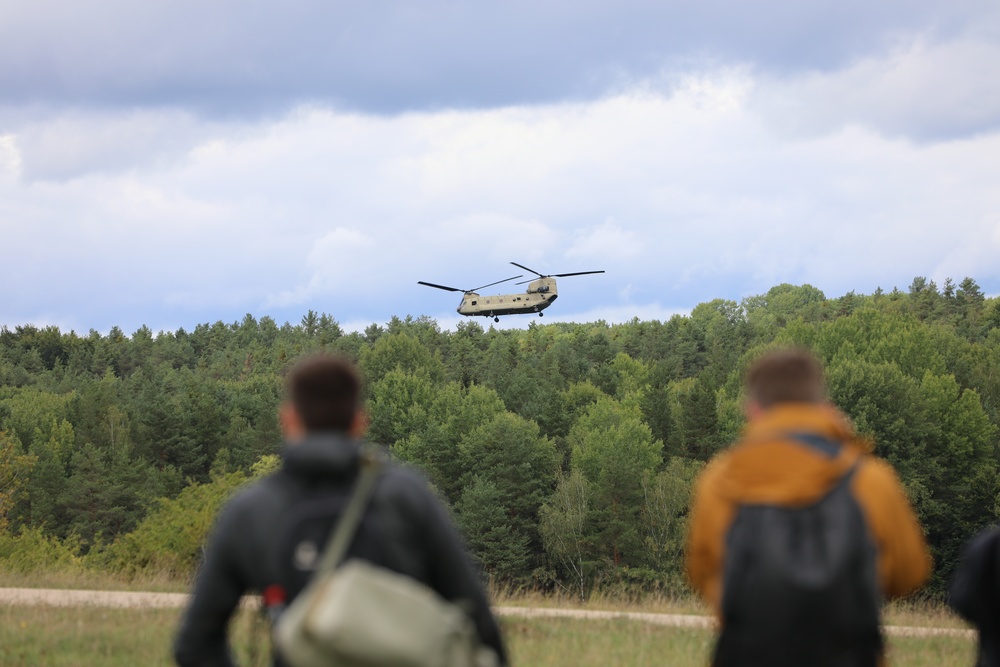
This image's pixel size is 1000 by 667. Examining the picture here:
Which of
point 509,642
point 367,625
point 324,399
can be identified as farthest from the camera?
point 509,642

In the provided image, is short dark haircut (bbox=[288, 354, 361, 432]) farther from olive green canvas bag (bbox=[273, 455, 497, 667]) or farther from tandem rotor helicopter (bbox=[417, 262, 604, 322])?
tandem rotor helicopter (bbox=[417, 262, 604, 322])

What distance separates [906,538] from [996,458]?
68804 millimetres

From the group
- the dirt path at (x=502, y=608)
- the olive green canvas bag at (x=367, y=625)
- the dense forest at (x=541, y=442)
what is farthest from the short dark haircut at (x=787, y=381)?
the dense forest at (x=541, y=442)

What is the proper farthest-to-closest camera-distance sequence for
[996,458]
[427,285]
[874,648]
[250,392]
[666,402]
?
[250,392] < [666,402] < [996,458] < [427,285] < [874,648]

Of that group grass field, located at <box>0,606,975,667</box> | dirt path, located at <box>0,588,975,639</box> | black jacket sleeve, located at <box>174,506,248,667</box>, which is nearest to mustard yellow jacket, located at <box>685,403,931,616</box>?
black jacket sleeve, located at <box>174,506,248,667</box>

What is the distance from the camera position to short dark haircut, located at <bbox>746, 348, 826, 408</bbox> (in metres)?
3.88

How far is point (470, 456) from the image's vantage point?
72.4m

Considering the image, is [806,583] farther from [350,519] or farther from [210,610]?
[210,610]

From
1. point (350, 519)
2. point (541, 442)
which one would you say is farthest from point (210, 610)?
point (541, 442)

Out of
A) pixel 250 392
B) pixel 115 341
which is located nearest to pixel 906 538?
pixel 250 392

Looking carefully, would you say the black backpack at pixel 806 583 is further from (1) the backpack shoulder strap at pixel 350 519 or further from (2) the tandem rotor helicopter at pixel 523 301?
(2) the tandem rotor helicopter at pixel 523 301

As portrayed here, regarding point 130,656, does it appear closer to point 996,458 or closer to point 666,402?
point 996,458

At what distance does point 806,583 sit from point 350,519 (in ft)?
4.75

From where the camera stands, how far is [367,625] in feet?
10.2
